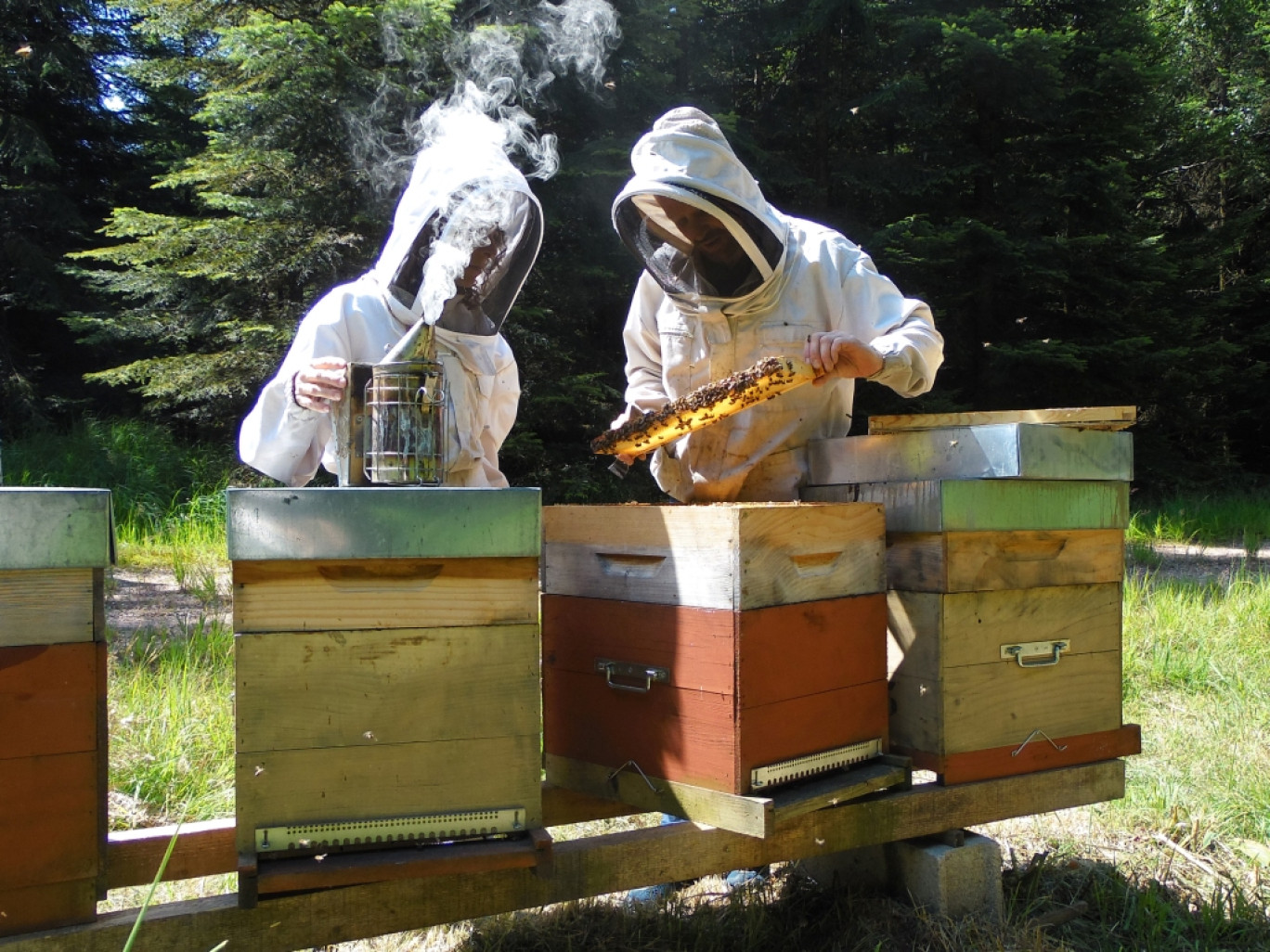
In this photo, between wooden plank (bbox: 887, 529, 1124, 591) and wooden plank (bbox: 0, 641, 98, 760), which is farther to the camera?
wooden plank (bbox: 887, 529, 1124, 591)

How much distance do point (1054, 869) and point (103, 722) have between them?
224 centimetres

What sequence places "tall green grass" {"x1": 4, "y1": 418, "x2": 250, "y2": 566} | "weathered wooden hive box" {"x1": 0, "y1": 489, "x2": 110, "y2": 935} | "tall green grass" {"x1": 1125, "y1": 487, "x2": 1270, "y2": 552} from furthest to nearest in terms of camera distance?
1. "tall green grass" {"x1": 1125, "y1": 487, "x2": 1270, "y2": 552}
2. "tall green grass" {"x1": 4, "y1": 418, "x2": 250, "y2": 566}
3. "weathered wooden hive box" {"x1": 0, "y1": 489, "x2": 110, "y2": 935}

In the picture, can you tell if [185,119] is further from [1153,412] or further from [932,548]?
[1153,412]

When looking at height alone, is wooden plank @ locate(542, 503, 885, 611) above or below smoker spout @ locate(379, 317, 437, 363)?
below

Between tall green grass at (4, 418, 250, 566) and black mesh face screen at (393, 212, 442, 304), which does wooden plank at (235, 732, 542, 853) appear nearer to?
black mesh face screen at (393, 212, 442, 304)

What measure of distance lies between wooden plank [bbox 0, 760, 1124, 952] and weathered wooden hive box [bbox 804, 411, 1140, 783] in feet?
0.21

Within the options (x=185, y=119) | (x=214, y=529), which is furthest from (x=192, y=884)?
(x=185, y=119)

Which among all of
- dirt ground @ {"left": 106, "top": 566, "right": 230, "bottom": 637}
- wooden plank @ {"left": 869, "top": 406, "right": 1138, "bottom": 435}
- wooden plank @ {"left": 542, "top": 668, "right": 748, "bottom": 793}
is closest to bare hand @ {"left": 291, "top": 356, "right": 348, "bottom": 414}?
wooden plank @ {"left": 542, "top": 668, "right": 748, "bottom": 793}

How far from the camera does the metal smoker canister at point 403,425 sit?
169cm

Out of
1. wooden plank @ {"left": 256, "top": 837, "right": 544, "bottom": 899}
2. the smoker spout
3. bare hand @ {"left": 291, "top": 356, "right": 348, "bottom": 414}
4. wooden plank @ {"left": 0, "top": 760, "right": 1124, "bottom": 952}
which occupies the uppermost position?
the smoker spout

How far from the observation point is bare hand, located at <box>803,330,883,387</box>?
2113 mm

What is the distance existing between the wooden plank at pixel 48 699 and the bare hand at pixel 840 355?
4.77 feet

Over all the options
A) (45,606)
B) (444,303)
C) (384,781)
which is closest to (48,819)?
(45,606)

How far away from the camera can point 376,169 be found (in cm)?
737
